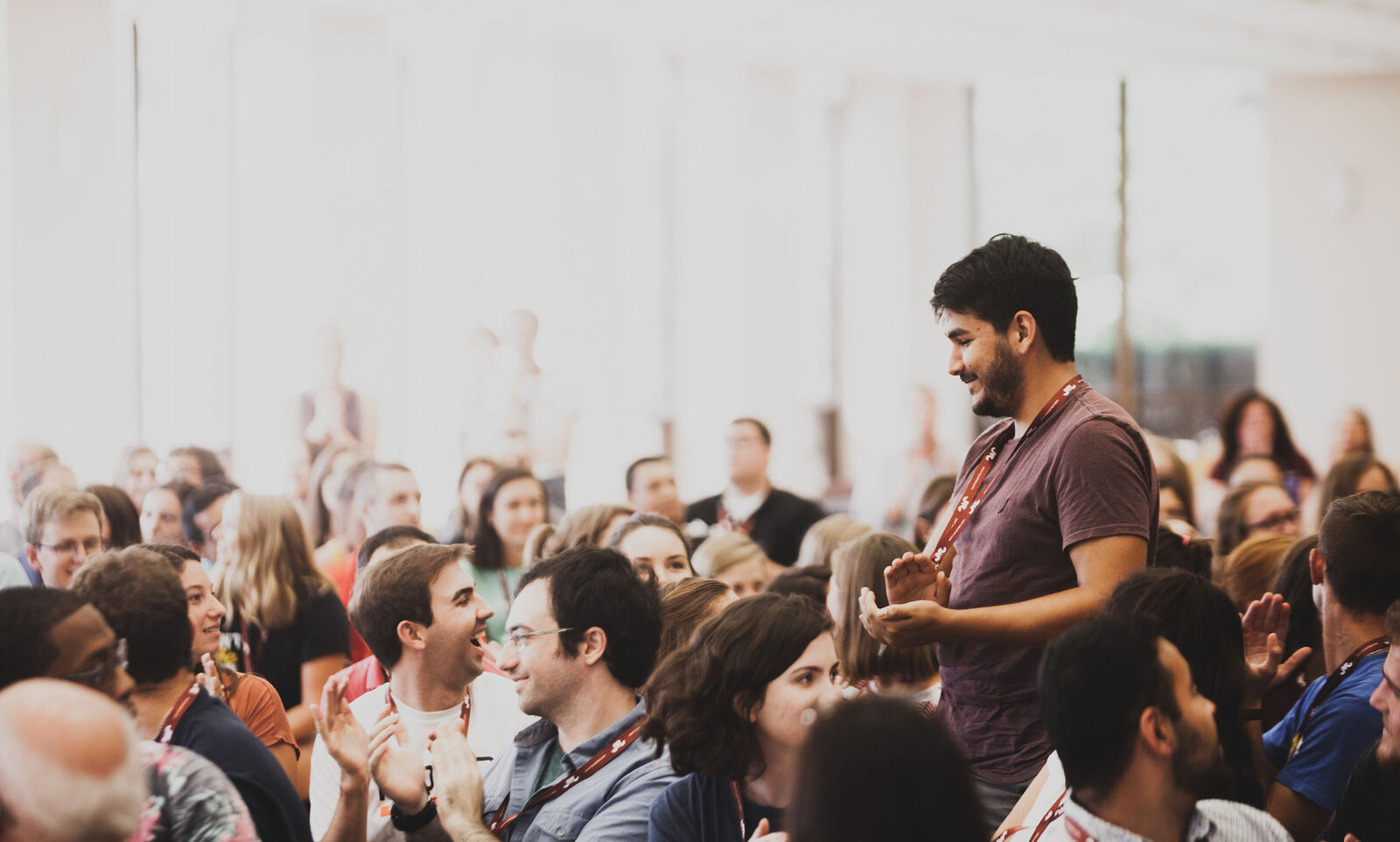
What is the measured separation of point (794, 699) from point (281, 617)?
7.64 feet

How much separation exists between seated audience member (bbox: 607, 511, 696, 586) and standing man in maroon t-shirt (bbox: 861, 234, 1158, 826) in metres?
1.34

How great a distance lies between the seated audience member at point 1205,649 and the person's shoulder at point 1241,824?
6.1 inches

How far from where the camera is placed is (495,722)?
120 inches

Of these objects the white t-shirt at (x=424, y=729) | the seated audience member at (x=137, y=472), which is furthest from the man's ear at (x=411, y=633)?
the seated audience member at (x=137, y=472)

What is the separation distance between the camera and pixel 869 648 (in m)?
3.11

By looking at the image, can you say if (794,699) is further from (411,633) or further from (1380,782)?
(411,633)

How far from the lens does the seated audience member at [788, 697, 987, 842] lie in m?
1.33

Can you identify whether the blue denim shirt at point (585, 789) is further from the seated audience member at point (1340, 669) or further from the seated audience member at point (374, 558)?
the seated audience member at point (1340, 669)

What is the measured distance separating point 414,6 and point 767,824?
24.6 feet

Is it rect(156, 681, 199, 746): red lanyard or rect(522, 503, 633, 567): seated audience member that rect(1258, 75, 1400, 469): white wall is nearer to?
rect(522, 503, 633, 567): seated audience member

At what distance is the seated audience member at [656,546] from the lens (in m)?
3.71

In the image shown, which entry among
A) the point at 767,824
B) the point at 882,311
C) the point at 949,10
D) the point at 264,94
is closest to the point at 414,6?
the point at 264,94

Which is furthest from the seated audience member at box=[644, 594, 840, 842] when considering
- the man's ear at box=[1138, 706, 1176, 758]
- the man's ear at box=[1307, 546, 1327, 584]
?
the man's ear at box=[1307, 546, 1327, 584]

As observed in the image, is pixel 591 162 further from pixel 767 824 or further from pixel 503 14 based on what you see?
pixel 767 824
